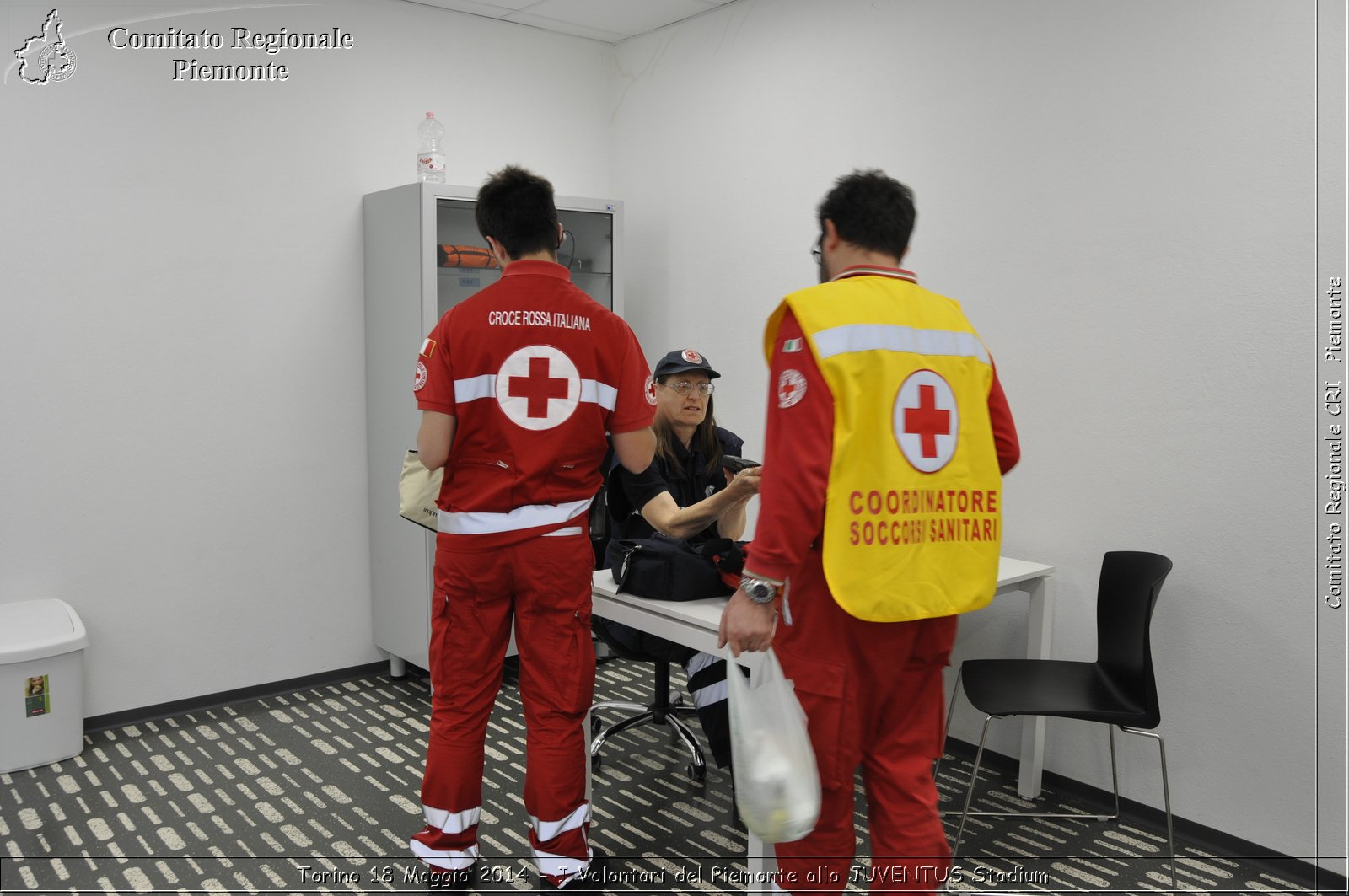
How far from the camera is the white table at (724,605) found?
93.6 inches

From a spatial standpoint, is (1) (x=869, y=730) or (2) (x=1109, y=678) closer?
(1) (x=869, y=730)

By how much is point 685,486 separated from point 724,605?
2.31ft

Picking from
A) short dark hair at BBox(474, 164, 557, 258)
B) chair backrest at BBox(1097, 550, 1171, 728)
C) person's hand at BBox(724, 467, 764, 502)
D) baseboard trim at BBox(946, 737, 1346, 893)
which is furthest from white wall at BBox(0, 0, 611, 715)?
baseboard trim at BBox(946, 737, 1346, 893)

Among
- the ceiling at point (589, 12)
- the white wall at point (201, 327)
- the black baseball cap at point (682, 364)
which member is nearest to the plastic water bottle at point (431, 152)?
the white wall at point (201, 327)

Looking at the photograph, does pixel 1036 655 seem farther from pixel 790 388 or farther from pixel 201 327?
pixel 201 327

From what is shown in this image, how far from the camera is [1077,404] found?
3.18 metres

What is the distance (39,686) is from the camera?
3.33 meters

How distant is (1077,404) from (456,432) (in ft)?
6.25

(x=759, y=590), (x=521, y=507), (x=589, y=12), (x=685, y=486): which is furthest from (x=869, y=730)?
(x=589, y=12)

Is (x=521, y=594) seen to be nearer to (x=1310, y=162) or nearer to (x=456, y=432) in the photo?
(x=456, y=432)

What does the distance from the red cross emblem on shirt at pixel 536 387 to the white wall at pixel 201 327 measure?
167cm

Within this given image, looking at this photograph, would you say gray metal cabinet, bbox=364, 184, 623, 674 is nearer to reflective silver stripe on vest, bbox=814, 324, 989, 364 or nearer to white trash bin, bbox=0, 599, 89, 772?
white trash bin, bbox=0, 599, 89, 772

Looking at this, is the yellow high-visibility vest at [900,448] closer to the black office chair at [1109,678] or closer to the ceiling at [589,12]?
the black office chair at [1109,678]

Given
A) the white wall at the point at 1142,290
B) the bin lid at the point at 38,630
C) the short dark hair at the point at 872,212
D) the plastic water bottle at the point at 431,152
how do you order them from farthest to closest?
the plastic water bottle at the point at 431,152
the bin lid at the point at 38,630
the white wall at the point at 1142,290
the short dark hair at the point at 872,212
